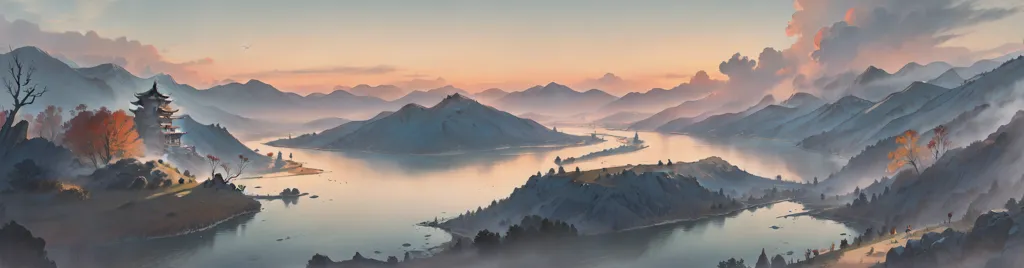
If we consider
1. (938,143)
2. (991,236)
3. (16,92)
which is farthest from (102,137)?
(938,143)

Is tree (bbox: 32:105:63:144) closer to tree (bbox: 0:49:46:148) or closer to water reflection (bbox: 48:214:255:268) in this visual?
tree (bbox: 0:49:46:148)

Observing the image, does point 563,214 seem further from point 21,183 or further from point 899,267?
point 21,183

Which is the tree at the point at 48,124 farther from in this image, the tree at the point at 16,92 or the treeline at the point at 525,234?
the treeline at the point at 525,234

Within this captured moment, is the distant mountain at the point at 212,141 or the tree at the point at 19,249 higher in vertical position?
the distant mountain at the point at 212,141

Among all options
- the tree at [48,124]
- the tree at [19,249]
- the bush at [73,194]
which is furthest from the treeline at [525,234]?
the tree at [48,124]

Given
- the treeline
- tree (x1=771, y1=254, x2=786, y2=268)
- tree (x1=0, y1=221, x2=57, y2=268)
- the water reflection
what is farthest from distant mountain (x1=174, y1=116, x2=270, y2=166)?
tree (x1=771, y1=254, x2=786, y2=268)

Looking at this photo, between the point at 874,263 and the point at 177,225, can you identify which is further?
the point at 177,225

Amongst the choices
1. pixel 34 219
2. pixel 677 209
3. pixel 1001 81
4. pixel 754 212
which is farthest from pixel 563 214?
pixel 1001 81
